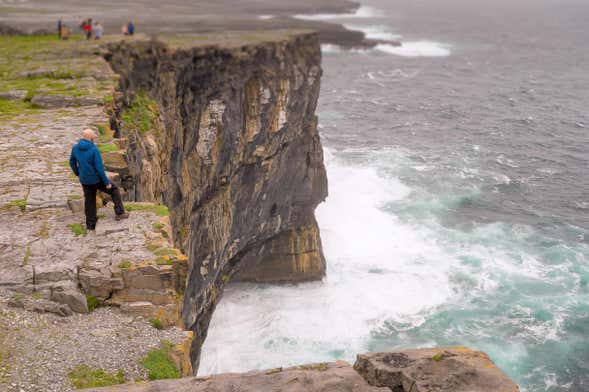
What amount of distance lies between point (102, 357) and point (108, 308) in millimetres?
1546

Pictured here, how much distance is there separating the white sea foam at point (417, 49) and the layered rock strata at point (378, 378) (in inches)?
3884

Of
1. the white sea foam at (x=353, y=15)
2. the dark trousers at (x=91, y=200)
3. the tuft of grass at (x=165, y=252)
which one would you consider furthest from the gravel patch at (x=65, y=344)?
the white sea foam at (x=353, y=15)

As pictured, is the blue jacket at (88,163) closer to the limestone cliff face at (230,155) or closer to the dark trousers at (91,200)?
the dark trousers at (91,200)

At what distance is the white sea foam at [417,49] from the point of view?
103m

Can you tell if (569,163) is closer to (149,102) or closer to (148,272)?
(149,102)

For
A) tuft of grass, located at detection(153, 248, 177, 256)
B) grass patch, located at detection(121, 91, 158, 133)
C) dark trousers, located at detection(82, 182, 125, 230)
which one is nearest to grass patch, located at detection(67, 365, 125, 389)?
tuft of grass, located at detection(153, 248, 177, 256)

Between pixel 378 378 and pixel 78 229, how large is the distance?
7.03 metres

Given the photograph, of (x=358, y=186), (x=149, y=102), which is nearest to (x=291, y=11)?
(x=358, y=186)

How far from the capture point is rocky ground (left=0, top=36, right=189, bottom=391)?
29.0 feet

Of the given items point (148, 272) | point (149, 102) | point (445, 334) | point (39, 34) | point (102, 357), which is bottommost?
point (445, 334)

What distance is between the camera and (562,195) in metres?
48.6

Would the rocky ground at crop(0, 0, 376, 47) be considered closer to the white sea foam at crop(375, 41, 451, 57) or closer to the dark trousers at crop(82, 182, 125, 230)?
the white sea foam at crop(375, 41, 451, 57)

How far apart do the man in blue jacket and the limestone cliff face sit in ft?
15.2

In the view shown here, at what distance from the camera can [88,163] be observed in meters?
11.5
